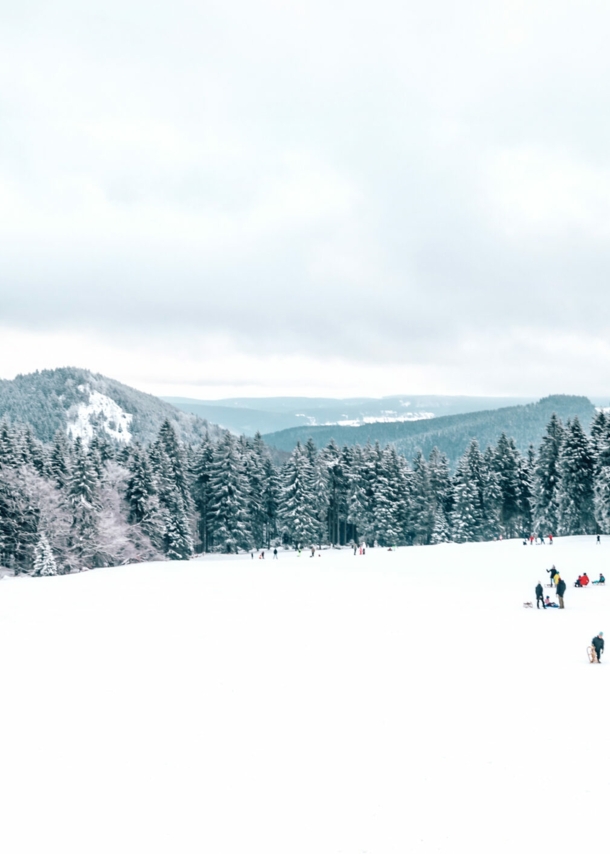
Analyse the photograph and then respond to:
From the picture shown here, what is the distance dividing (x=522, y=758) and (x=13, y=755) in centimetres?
963

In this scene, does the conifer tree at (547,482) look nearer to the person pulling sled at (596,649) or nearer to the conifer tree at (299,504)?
the conifer tree at (299,504)

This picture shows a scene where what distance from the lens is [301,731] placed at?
12906 millimetres

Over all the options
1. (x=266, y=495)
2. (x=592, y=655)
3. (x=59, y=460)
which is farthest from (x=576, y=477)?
(x=59, y=460)

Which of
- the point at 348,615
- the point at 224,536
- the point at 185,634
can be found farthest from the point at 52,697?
the point at 224,536

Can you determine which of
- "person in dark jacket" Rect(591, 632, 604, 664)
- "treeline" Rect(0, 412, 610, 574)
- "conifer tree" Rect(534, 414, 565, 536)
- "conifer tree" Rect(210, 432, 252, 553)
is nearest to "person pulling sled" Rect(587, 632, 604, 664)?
"person in dark jacket" Rect(591, 632, 604, 664)

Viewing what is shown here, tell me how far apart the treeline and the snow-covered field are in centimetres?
2938

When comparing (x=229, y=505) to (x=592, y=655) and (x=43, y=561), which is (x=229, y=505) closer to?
(x=43, y=561)

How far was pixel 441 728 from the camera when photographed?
13.0m

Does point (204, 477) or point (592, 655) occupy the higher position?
point (204, 477)

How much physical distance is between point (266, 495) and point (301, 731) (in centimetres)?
7015

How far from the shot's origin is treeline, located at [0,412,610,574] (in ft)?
175

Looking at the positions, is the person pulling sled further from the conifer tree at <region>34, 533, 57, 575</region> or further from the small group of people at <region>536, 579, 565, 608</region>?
the conifer tree at <region>34, 533, 57, 575</region>

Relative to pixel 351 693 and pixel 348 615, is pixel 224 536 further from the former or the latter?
pixel 351 693

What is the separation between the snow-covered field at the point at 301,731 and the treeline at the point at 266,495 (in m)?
29.4
